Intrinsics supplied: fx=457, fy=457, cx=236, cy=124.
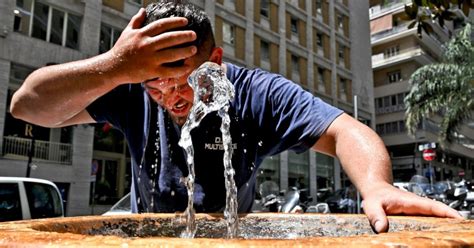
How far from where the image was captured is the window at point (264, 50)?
23.7m

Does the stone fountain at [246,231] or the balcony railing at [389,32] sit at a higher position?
the balcony railing at [389,32]

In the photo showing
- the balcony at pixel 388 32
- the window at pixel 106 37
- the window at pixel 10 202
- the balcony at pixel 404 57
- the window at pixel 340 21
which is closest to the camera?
the window at pixel 10 202

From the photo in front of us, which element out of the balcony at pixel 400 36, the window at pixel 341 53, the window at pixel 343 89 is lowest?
the window at pixel 343 89

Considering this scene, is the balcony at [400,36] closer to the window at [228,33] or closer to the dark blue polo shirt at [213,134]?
the window at [228,33]

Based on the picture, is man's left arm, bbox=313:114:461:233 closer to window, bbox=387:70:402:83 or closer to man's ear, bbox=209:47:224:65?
man's ear, bbox=209:47:224:65

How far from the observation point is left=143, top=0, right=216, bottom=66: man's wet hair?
4.58 ft

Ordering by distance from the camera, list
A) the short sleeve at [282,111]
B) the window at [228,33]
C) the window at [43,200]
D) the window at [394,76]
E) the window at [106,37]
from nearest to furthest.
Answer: the short sleeve at [282,111] < the window at [43,200] < the window at [106,37] < the window at [228,33] < the window at [394,76]

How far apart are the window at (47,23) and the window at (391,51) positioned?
27200mm

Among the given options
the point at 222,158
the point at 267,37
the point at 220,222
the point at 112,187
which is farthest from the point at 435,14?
the point at 267,37

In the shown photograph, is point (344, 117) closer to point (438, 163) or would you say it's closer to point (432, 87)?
point (432, 87)

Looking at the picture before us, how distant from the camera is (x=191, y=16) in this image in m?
1.49

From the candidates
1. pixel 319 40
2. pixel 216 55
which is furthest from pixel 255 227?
pixel 319 40

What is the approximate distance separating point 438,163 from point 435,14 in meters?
39.6

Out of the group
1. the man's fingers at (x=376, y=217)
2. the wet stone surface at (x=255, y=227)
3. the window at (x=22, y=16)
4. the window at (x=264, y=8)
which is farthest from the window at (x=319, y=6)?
the man's fingers at (x=376, y=217)
